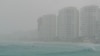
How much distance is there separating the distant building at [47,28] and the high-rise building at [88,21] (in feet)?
1.95

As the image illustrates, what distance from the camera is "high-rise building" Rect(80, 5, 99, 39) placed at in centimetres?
283

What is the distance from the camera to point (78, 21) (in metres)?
2.85

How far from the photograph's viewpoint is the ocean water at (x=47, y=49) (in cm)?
289

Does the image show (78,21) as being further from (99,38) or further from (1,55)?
(1,55)

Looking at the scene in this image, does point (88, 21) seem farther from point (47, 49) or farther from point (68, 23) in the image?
point (47, 49)

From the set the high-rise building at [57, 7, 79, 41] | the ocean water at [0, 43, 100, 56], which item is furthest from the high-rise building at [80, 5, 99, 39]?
the ocean water at [0, 43, 100, 56]

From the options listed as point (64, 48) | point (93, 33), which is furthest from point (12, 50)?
point (93, 33)

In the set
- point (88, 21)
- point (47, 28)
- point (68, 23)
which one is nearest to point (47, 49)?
point (47, 28)

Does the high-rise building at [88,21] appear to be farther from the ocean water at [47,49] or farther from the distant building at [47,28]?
the distant building at [47,28]

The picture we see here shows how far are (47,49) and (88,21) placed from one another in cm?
107

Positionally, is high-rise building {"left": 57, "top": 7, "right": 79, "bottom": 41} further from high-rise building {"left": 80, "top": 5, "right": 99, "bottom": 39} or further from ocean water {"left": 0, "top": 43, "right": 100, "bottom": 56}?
ocean water {"left": 0, "top": 43, "right": 100, "bottom": 56}

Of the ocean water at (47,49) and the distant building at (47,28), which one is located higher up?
the distant building at (47,28)

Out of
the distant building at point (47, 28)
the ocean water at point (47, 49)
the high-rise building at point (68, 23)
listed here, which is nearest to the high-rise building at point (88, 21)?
the high-rise building at point (68, 23)

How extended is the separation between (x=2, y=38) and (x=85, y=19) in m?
1.81
